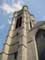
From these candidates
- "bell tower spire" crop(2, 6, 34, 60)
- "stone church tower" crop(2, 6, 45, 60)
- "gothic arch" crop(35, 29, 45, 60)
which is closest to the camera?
"gothic arch" crop(35, 29, 45, 60)

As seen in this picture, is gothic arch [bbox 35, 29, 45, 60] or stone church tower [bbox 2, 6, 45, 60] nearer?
gothic arch [bbox 35, 29, 45, 60]

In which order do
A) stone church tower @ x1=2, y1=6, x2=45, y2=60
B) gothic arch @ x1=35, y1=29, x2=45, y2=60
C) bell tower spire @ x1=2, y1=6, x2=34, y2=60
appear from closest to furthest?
gothic arch @ x1=35, y1=29, x2=45, y2=60, stone church tower @ x1=2, y1=6, x2=45, y2=60, bell tower spire @ x1=2, y1=6, x2=34, y2=60

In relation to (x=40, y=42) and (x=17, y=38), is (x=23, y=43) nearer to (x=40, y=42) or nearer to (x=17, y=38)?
(x=40, y=42)

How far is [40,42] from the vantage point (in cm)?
2636

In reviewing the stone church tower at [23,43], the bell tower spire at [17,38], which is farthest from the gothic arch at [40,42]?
the bell tower spire at [17,38]

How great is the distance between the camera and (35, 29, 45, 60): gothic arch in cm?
2501

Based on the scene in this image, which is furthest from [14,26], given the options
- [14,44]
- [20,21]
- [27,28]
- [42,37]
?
[42,37]

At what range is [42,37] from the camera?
2709cm

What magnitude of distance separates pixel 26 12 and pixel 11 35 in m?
7.00

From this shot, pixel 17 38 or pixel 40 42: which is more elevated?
pixel 17 38

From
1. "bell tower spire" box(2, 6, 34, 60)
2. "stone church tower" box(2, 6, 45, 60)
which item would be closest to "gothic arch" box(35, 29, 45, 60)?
"stone church tower" box(2, 6, 45, 60)

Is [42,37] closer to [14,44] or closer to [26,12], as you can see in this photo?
[14,44]

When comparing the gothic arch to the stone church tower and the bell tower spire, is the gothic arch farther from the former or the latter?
the bell tower spire

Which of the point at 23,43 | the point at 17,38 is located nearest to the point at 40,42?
the point at 23,43
